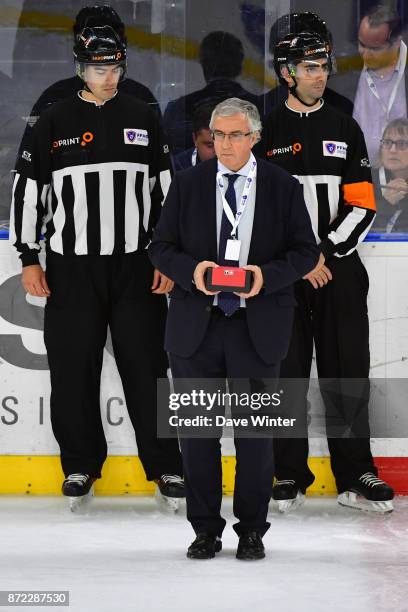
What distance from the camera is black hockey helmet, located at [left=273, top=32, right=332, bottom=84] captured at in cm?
428

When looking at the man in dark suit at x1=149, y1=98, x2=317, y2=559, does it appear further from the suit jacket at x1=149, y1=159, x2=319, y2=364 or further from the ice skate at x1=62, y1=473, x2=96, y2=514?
the ice skate at x1=62, y1=473, x2=96, y2=514

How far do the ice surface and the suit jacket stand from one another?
611 millimetres

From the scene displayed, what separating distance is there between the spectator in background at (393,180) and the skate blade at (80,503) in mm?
1426

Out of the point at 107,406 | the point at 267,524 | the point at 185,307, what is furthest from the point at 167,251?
the point at 107,406

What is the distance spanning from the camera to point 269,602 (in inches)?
125

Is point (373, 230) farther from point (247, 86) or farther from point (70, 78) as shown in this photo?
point (70, 78)

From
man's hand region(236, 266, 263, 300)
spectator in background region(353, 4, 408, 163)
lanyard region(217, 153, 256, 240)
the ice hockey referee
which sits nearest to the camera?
man's hand region(236, 266, 263, 300)

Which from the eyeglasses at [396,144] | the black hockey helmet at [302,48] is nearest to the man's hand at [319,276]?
the eyeglasses at [396,144]

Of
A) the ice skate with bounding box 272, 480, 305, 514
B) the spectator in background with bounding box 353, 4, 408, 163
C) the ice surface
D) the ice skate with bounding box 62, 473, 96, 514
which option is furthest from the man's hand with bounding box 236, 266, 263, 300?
the spectator in background with bounding box 353, 4, 408, 163

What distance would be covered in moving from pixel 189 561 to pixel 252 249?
0.91 m

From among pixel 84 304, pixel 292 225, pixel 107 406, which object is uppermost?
pixel 292 225

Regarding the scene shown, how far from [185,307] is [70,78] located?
1.39 metres

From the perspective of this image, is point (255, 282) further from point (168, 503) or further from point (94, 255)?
point (168, 503)
